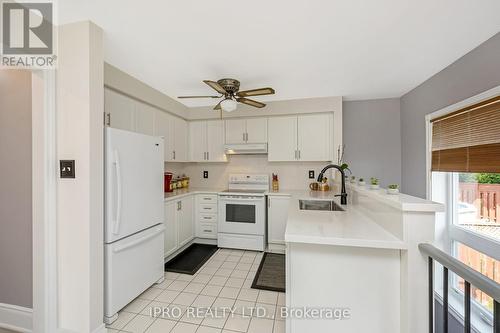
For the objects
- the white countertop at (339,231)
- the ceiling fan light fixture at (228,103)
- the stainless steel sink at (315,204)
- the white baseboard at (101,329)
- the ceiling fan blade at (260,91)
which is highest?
the ceiling fan blade at (260,91)

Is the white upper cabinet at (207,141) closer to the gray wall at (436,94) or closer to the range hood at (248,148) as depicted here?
the range hood at (248,148)

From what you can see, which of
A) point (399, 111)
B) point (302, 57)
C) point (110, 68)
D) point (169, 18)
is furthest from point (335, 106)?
point (110, 68)

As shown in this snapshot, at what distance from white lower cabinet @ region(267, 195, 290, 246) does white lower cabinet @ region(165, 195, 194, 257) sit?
50.7 inches

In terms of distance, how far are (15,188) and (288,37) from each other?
2580 millimetres

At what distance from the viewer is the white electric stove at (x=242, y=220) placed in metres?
3.28

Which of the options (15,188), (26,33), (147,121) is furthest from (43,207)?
(147,121)

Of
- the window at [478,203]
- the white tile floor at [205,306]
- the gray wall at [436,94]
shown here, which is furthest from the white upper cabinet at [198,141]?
the window at [478,203]

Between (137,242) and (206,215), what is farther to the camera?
(206,215)

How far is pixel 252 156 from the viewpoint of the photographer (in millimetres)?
3971

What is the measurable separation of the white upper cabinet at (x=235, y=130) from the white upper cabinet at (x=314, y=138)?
3.17 ft

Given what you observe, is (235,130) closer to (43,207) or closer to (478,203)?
(43,207)

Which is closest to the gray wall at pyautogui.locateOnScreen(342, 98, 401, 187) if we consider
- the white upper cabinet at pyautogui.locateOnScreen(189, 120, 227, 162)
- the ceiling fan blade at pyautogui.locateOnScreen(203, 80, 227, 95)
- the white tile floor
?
the white upper cabinet at pyautogui.locateOnScreen(189, 120, 227, 162)

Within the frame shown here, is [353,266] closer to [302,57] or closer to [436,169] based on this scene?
[302,57]

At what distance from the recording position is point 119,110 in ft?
7.97
